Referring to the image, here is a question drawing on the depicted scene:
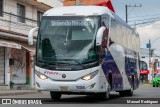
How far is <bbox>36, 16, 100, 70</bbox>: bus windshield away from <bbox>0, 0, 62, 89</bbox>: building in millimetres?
12130

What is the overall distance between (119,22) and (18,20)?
46.9 ft

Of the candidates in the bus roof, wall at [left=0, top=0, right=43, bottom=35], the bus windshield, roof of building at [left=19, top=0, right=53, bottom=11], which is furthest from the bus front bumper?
roof of building at [left=19, top=0, right=53, bottom=11]

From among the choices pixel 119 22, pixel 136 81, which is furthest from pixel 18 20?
pixel 119 22

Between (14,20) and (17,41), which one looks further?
(17,41)

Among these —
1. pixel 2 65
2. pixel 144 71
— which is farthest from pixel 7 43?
pixel 144 71

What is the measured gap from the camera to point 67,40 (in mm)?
17297

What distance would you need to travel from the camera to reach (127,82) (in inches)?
933

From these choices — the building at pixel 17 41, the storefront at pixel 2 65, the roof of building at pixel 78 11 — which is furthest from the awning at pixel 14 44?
the roof of building at pixel 78 11

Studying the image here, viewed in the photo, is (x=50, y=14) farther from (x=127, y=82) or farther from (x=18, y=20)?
(x=18, y=20)

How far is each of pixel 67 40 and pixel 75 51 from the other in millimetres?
582

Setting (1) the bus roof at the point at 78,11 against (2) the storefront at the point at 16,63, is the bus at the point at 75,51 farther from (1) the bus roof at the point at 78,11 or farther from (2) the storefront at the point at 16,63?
(2) the storefront at the point at 16,63

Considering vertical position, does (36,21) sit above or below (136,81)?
above

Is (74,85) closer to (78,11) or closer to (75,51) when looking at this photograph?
(75,51)

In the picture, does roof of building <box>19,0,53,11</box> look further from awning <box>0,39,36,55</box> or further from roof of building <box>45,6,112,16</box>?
roof of building <box>45,6,112,16</box>
